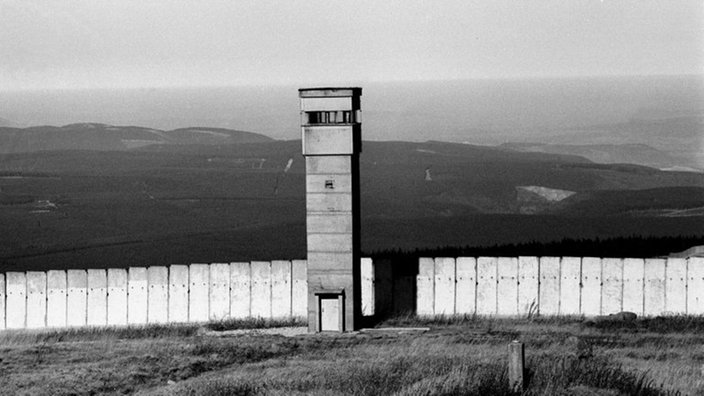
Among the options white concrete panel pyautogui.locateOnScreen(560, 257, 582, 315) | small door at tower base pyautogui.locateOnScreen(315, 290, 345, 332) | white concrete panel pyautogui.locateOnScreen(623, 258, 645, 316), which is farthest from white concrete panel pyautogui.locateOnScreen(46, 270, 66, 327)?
white concrete panel pyautogui.locateOnScreen(623, 258, 645, 316)

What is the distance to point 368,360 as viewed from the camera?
69.9 ft

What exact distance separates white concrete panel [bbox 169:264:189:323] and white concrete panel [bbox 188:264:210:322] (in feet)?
0.37

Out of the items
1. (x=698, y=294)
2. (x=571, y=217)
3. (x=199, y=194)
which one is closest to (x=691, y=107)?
(x=199, y=194)

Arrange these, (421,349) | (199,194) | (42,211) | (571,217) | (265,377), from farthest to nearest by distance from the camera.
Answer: (199,194), (42,211), (571,217), (421,349), (265,377)

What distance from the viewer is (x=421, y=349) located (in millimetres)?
22969

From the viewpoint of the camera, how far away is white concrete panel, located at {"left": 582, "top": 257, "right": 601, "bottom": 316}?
93.6 ft

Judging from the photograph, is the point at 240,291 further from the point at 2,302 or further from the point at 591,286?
the point at 591,286

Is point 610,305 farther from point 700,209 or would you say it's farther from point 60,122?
point 60,122

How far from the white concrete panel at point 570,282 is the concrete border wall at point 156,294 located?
598 centimetres

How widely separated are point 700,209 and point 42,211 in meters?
36.3

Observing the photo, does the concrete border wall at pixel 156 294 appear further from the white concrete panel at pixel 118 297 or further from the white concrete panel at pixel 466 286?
the white concrete panel at pixel 466 286

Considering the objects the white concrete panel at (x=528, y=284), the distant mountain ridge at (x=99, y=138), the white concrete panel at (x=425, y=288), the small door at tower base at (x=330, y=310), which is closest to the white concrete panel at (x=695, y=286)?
the white concrete panel at (x=528, y=284)

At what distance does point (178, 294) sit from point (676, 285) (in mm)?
11172

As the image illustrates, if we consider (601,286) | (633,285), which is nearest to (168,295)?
(601,286)
